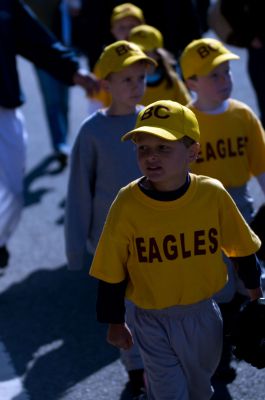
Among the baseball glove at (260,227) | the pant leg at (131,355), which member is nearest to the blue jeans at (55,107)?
the baseball glove at (260,227)

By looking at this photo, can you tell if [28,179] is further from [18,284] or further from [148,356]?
[148,356]

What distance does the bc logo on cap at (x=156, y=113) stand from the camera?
3.98 metres

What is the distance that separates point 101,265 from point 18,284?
2738 mm

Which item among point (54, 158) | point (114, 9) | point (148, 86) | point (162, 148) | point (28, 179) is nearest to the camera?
point (162, 148)

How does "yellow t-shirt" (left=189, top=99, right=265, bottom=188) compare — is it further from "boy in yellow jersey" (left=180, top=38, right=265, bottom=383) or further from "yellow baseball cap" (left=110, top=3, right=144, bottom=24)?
"yellow baseball cap" (left=110, top=3, right=144, bottom=24)

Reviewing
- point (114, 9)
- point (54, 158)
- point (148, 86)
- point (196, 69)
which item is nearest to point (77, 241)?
point (196, 69)

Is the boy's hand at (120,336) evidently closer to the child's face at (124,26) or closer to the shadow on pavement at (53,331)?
the shadow on pavement at (53,331)

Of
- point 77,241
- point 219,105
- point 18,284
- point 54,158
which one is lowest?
point 54,158

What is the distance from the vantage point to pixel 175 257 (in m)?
4.04

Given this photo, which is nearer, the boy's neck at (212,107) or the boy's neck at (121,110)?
the boy's neck at (121,110)

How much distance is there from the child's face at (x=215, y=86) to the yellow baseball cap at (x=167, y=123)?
1323 mm

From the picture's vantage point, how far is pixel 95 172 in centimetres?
521

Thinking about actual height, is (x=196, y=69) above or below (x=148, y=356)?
above

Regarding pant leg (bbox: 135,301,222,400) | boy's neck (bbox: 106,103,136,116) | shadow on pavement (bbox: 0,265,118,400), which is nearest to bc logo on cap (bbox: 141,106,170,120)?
pant leg (bbox: 135,301,222,400)
